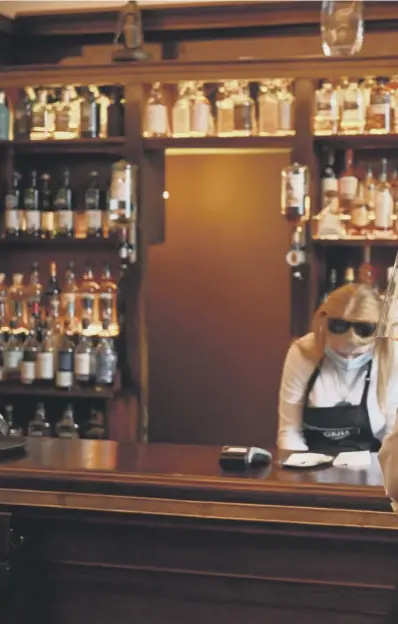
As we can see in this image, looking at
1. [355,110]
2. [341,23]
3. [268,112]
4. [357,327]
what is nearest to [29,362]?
[268,112]

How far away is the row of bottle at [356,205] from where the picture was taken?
4.36 m

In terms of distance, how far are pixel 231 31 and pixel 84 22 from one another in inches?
27.4

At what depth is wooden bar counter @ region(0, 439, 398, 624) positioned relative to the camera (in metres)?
2.45

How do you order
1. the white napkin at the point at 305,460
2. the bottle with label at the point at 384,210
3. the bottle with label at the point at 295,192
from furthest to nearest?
the bottle with label at the point at 384,210 < the bottle with label at the point at 295,192 < the white napkin at the point at 305,460

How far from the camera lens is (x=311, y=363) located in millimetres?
3352

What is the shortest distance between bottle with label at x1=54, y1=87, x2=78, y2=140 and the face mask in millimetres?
1895

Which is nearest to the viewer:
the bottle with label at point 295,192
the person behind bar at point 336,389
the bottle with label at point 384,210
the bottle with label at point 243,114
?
the person behind bar at point 336,389

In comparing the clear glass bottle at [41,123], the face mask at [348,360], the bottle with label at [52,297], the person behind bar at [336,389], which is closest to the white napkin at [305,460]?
the person behind bar at [336,389]

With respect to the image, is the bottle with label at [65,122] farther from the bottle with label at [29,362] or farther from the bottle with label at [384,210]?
the bottle with label at [384,210]

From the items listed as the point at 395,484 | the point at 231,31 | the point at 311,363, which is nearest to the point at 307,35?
the point at 231,31

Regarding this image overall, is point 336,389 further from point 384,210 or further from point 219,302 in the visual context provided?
point 219,302

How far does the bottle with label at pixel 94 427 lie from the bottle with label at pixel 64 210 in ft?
2.74

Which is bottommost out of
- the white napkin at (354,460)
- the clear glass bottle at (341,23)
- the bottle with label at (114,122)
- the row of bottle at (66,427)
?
the row of bottle at (66,427)

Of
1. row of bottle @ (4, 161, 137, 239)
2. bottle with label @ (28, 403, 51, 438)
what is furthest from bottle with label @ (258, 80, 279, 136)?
bottle with label @ (28, 403, 51, 438)
